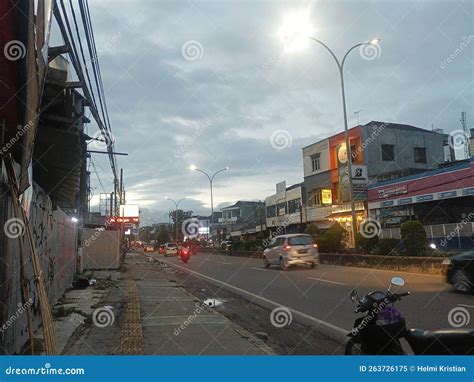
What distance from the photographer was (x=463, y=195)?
1061 inches

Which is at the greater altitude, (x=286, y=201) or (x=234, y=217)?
(x=234, y=217)

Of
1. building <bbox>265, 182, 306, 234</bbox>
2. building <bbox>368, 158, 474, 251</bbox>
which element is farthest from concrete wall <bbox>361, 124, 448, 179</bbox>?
building <bbox>265, 182, 306, 234</bbox>

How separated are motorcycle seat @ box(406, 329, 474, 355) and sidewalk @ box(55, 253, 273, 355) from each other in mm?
2794

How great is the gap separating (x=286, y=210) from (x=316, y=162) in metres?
8.45

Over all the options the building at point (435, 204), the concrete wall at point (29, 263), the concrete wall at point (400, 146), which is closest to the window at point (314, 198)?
the concrete wall at point (400, 146)

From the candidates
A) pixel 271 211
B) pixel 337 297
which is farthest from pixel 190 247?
pixel 337 297

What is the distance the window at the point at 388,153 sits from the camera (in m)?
40.7

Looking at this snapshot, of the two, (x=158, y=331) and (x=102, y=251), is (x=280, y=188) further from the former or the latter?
(x=158, y=331)

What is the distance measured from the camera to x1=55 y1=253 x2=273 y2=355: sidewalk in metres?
6.52

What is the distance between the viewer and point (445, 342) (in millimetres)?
3725

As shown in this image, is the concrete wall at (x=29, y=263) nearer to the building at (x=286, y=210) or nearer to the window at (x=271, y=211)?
the building at (x=286, y=210)

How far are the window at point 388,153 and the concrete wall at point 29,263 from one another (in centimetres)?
3226

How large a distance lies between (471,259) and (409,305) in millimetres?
2501

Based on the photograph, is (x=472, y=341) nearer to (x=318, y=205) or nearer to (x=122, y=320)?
(x=122, y=320)
